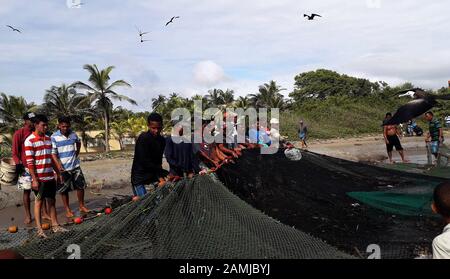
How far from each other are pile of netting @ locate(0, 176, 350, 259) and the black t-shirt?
1253 mm

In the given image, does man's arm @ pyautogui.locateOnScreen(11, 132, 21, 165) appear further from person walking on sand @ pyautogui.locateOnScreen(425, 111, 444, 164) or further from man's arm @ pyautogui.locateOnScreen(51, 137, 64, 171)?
person walking on sand @ pyautogui.locateOnScreen(425, 111, 444, 164)

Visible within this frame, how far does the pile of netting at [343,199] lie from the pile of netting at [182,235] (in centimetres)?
79

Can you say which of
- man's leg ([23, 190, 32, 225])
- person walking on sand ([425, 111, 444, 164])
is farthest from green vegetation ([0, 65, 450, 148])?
man's leg ([23, 190, 32, 225])

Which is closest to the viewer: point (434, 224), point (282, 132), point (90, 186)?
point (434, 224)

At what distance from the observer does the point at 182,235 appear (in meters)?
3.00

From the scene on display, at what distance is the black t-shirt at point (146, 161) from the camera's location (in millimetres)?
4707

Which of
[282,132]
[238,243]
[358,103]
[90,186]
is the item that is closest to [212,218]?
[238,243]

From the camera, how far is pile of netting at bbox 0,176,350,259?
2.83 metres

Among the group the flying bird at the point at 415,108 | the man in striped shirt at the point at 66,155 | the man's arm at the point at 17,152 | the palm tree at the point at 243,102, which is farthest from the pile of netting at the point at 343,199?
the palm tree at the point at 243,102

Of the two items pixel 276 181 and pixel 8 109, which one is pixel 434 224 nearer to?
pixel 276 181

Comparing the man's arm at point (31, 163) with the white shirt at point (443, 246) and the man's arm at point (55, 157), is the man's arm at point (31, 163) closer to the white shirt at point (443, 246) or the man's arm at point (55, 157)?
the man's arm at point (55, 157)
